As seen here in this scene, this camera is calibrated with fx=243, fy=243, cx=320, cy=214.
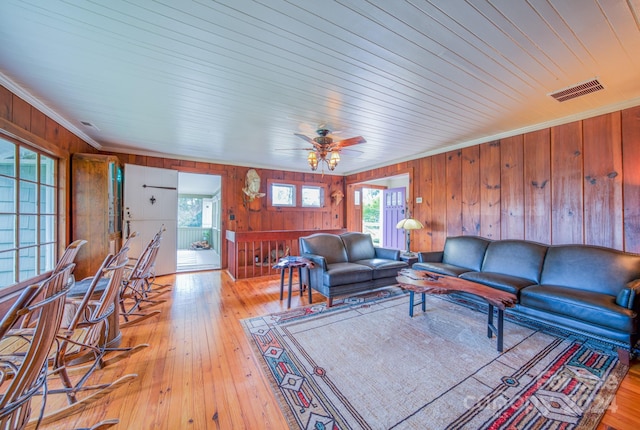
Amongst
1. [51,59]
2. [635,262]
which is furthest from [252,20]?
[635,262]

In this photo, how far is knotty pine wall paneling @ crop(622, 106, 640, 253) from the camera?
268 cm

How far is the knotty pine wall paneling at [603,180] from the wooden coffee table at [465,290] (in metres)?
1.58

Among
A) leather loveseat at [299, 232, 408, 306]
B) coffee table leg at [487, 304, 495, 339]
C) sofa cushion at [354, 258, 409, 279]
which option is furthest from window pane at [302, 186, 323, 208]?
coffee table leg at [487, 304, 495, 339]

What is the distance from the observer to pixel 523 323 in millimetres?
2807

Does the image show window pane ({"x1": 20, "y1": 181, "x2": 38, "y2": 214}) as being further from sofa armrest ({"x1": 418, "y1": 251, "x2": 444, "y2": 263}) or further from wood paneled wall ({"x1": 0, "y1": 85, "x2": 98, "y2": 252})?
sofa armrest ({"x1": 418, "y1": 251, "x2": 444, "y2": 263})

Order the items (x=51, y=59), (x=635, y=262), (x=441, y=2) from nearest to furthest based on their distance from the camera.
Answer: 1. (x=441, y=2)
2. (x=51, y=59)
3. (x=635, y=262)

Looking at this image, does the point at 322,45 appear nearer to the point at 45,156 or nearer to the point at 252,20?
the point at 252,20

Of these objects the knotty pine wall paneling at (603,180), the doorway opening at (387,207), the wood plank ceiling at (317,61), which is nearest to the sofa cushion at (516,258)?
the knotty pine wall paneling at (603,180)

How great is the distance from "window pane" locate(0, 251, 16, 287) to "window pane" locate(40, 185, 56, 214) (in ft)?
2.25

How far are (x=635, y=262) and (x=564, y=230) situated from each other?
0.79m

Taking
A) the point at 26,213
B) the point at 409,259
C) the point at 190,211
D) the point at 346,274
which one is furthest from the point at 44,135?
the point at 190,211

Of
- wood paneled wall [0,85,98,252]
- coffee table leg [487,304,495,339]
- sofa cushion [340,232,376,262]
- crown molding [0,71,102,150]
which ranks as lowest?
coffee table leg [487,304,495,339]

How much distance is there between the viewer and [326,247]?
3.96 meters

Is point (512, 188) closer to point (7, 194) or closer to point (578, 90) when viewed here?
point (578, 90)
